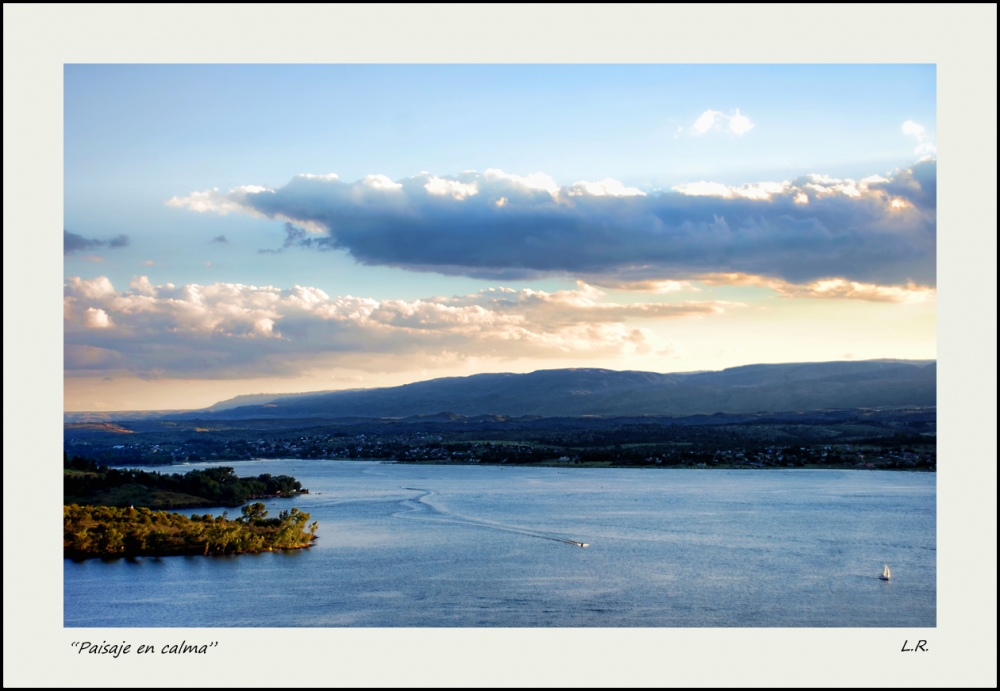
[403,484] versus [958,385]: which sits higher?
[958,385]

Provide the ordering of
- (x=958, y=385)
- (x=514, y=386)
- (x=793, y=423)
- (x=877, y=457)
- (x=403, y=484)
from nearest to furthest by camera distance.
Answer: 1. (x=958, y=385)
2. (x=403, y=484)
3. (x=877, y=457)
4. (x=793, y=423)
5. (x=514, y=386)

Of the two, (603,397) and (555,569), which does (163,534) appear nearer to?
(555,569)

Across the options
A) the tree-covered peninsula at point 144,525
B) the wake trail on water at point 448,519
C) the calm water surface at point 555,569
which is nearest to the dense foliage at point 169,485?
the tree-covered peninsula at point 144,525

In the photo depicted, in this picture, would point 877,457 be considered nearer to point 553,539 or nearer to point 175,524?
point 553,539

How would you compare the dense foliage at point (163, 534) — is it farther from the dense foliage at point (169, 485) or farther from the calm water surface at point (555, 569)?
the dense foliage at point (169, 485)

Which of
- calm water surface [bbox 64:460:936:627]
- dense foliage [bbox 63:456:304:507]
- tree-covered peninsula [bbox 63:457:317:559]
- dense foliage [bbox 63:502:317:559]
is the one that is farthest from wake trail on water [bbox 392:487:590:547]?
dense foliage [bbox 63:456:304:507]

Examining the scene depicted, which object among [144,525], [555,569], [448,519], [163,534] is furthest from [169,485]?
[555,569]

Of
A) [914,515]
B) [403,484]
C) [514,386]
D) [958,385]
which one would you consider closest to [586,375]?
[514,386]
